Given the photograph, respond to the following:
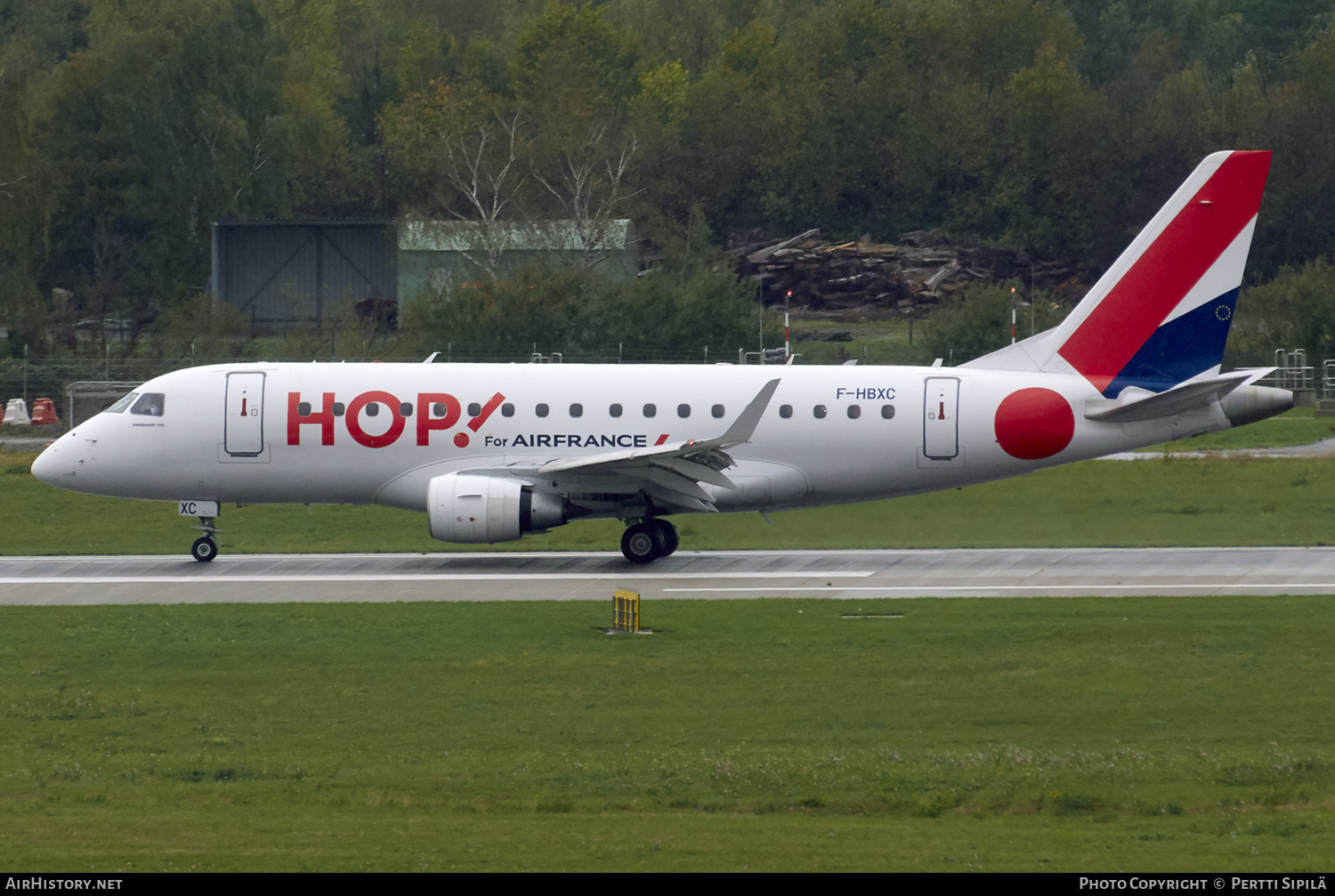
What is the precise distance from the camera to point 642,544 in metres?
29.6

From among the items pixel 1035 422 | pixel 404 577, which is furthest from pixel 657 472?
pixel 1035 422

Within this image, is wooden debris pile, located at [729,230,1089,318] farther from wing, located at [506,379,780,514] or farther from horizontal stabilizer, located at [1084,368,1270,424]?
wing, located at [506,379,780,514]

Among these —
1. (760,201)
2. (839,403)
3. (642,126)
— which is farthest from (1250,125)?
(839,403)

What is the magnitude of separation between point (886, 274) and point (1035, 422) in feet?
178

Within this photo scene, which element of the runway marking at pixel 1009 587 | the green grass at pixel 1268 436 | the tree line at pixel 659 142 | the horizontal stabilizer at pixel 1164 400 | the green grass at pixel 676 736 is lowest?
the green grass at pixel 676 736

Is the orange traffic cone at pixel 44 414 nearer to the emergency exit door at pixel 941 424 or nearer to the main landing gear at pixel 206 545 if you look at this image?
the main landing gear at pixel 206 545

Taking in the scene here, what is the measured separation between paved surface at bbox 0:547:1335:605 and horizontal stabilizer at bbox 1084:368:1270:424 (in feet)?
8.74

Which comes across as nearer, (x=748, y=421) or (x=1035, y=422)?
(x=748, y=421)

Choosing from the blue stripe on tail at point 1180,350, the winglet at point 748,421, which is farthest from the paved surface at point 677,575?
the blue stripe on tail at point 1180,350

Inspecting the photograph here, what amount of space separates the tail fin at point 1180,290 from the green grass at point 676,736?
6404mm

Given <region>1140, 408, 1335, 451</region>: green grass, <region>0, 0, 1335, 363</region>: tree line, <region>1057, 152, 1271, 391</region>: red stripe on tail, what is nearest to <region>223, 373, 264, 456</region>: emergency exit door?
<region>1057, 152, 1271, 391</region>: red stripe on tail

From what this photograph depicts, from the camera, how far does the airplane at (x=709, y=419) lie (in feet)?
96.3

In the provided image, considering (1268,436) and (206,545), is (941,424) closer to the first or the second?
(206,545)

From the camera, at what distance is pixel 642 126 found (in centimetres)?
9244
